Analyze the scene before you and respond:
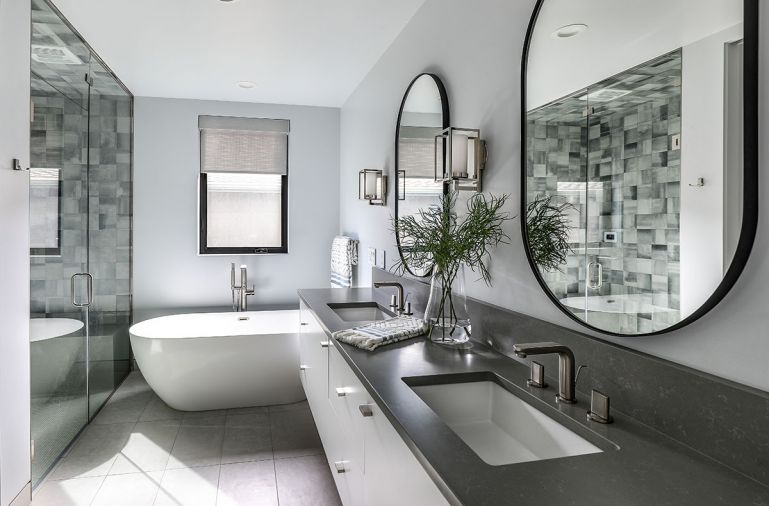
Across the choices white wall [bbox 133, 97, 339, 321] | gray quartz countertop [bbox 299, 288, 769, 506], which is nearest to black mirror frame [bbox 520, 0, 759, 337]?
gray quartz countertop [bbox 299, 288, 769, 506]

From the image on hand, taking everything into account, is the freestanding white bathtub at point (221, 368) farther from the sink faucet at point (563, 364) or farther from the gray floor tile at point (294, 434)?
the sink faucet at point (563, 364)

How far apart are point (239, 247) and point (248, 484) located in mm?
2617

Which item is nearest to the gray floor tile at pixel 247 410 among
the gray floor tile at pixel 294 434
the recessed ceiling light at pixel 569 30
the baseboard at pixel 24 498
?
the gray floor tile at pixel 294 434

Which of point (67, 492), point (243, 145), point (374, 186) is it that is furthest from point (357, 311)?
point (243, 145)

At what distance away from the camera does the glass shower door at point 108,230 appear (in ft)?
11.5

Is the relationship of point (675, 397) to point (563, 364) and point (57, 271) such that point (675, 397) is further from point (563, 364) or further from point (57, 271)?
point (57, 271)

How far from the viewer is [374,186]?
3432mm

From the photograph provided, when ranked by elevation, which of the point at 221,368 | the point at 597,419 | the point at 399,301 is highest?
the point at 399,301

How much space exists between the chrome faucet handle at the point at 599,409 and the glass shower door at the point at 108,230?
3.25 m

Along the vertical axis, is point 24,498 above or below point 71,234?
below

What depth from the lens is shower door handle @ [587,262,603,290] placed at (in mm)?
1335

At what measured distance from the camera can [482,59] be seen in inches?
80.2

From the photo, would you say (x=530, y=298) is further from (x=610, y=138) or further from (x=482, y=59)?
(x=482, y=59)

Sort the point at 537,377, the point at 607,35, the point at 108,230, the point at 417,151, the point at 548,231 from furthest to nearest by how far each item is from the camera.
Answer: the point at 108,230 → the point at 417,151 → the point at 548,231 → the point at 537,377 → the point at 607,35
